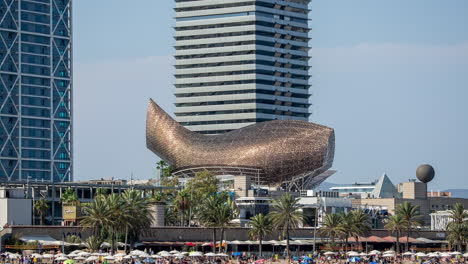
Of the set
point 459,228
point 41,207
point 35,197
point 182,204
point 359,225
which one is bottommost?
point 459,228

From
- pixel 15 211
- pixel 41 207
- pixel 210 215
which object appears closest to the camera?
pixel 210 215

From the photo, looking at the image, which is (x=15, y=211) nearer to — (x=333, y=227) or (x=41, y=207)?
(x=41, y=207)

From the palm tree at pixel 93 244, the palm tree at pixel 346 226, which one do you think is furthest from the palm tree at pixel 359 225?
the palm tree at pixel 93 244

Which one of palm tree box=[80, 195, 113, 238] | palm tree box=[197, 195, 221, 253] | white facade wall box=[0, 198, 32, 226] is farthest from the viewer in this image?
white facade wall box=[0, 198, 32, 226]

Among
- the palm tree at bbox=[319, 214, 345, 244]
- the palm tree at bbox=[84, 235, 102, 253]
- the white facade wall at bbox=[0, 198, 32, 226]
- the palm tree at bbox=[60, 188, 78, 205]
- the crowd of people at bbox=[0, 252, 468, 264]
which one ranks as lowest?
the crowd of people at bbox=[0, 252, 468, 264]

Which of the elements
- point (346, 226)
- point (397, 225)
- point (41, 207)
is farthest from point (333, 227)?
point (41, 207)

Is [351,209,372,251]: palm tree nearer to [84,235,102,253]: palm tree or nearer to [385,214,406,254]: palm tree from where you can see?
[385,214,406,254]: palm tree

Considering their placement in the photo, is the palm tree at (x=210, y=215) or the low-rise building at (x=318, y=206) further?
the low-rise building at (x=318, y=206)

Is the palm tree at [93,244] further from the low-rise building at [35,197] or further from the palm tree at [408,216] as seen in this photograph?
the palm tree at [408,216]

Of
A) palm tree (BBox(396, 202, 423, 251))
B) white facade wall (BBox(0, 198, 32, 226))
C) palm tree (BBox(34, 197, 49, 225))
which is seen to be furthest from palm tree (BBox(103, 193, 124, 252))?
Result: palm tree (BBox(396, 202, 423, 251))

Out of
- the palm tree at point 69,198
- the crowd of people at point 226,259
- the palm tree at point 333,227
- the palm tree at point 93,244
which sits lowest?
the crowd of people at point 226,259

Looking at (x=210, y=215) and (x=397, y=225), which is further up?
(x=210, y=215)

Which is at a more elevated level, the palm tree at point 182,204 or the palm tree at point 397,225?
the palm tree at point 182,204

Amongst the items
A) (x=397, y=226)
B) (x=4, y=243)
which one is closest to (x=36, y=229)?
(x=4, y=243)
